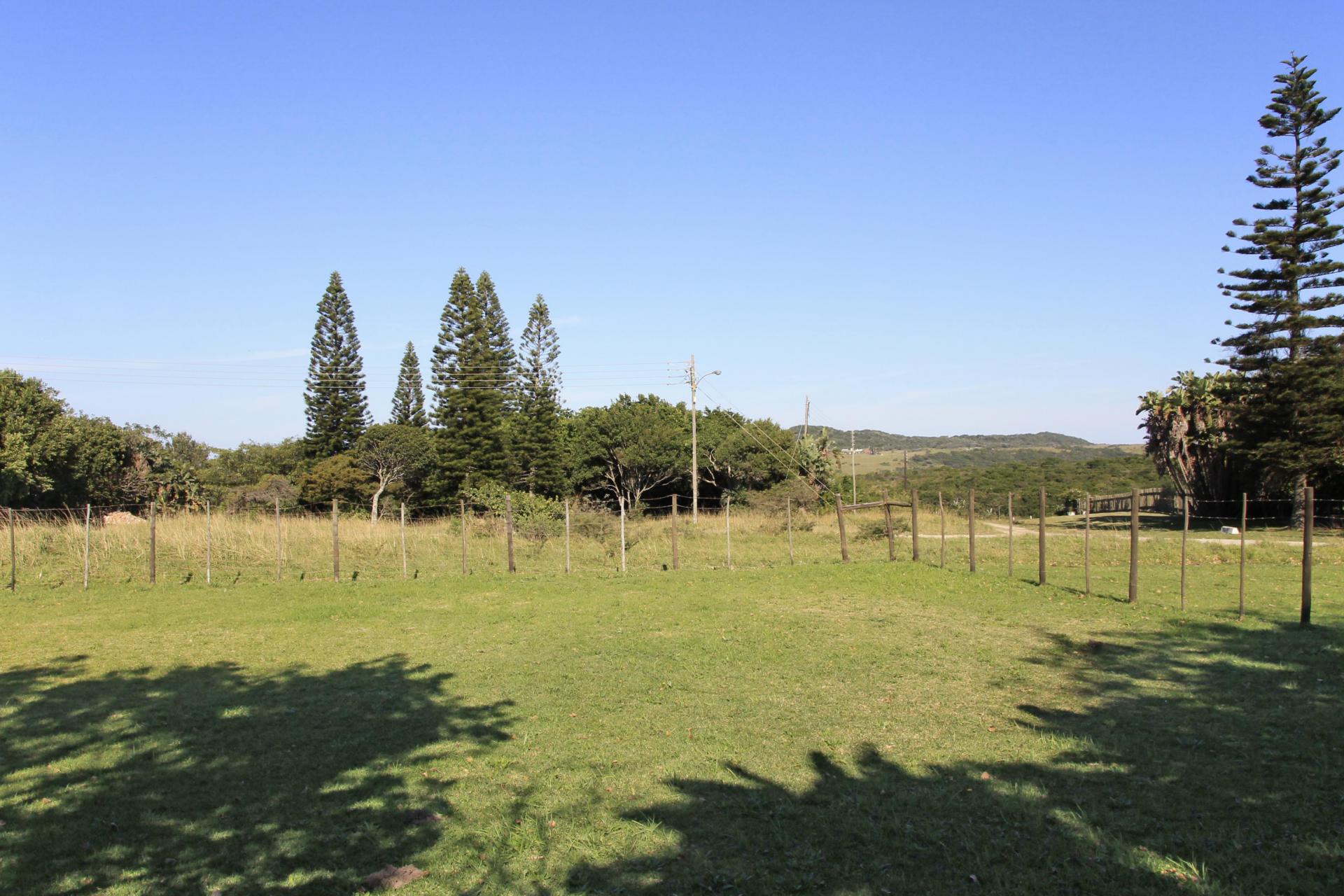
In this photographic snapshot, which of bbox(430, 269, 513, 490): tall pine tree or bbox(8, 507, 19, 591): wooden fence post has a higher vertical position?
bbox(430, 269, 513, 490): tall pine tree

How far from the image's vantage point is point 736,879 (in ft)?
12.1

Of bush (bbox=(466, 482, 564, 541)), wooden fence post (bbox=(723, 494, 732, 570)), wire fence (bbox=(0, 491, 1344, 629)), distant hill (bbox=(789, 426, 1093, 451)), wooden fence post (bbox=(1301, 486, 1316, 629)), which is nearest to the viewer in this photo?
wooden fence post (bbox=(1301, 486, 1316, 629))

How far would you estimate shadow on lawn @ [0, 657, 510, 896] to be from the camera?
383 cm

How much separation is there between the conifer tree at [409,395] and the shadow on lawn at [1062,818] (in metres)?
43.5

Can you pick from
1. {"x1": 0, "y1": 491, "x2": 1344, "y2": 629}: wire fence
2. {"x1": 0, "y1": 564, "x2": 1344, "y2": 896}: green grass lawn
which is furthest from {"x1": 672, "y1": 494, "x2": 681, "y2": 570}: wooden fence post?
{"x1": 0, "y1": 564, "x2": 1344, "y2": 896}: green grass lawn

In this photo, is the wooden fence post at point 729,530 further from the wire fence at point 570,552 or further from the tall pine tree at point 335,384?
the tall pine tree at point 335,384

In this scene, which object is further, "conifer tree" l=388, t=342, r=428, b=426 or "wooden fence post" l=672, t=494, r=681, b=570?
"conifer tree" l=388, t=342, r=428, b=426

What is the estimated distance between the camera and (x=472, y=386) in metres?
39.1

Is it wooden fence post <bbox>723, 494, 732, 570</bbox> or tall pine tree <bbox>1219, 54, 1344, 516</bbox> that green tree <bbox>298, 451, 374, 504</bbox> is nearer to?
wooden fence post <bbox>723, 494, 732, 570</bbox>

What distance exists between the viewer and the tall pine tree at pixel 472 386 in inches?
1518

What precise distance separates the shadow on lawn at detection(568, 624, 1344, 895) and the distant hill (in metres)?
120

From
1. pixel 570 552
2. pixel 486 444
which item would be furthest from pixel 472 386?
pixel 570 552

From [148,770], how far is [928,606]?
957cm

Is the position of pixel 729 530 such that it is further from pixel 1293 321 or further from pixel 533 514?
pixel 1293 321
